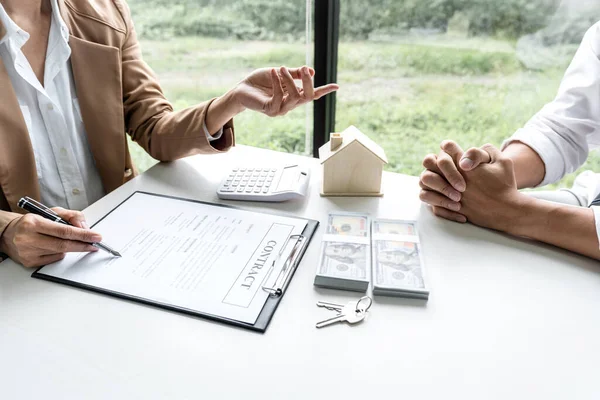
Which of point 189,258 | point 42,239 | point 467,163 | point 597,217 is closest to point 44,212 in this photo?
point 42,239

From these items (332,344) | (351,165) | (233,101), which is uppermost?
(233,101)

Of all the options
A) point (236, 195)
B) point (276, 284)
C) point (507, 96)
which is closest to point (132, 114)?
point (236, 195)

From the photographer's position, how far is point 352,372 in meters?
0.54

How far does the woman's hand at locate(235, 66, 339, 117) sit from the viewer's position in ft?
3.07

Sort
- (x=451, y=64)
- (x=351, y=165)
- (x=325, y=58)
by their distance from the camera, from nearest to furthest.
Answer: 1. (x=351, y=165)
2. (x=325, y=58)
3. (x=451, y=64)

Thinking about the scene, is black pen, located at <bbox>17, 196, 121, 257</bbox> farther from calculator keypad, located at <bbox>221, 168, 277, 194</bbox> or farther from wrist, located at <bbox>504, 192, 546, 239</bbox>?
wrist, located at <bbox>504, 192, 546, 239</bbox>

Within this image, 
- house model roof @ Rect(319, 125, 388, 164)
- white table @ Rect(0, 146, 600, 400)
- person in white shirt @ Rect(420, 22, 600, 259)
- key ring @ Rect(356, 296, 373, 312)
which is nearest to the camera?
white table @ Rect(0, 146, 600, 400)

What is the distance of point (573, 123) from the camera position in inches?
40.1

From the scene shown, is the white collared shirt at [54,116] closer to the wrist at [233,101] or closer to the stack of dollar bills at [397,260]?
the wrist at [233,101]

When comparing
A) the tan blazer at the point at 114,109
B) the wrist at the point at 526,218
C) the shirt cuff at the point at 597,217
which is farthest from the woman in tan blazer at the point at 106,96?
the shirt cuff at the point at 597,217

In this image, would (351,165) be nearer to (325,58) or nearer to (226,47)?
(325,58)

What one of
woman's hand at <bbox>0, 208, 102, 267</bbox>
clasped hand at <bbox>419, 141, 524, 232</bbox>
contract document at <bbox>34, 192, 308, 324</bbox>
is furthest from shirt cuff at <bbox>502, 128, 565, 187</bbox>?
woman's hand at <bbox>0, 208, 102, 267</bbox>

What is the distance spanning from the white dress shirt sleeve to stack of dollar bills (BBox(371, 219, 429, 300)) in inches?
16.8

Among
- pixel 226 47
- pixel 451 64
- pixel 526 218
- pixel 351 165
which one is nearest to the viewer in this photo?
pixel 526 218
